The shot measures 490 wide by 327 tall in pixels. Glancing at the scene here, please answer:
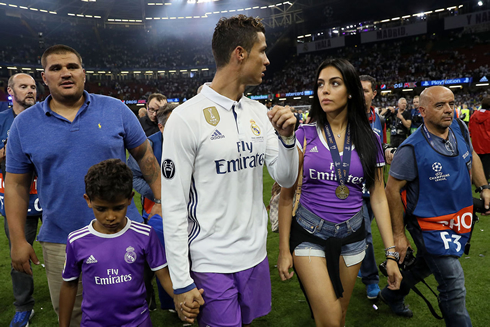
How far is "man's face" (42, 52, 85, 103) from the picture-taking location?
229 centimetres

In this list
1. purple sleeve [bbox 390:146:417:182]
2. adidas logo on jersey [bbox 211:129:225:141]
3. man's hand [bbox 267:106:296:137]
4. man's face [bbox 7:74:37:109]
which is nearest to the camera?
man's hand [bbox 267:106:296:137]

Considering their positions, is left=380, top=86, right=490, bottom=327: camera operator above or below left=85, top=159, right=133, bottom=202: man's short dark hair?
below

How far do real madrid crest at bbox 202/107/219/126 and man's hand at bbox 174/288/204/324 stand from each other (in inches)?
33.7

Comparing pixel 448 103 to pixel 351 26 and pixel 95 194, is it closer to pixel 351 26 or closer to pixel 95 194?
pixel 95 194

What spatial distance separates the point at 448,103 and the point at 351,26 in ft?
163

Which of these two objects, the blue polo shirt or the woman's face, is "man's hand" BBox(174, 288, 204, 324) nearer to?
the blue polo shirt

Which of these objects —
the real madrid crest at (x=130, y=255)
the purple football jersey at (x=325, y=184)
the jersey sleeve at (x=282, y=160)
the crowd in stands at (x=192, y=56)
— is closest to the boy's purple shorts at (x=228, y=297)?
the real madrid crest at (x=130, y=255)

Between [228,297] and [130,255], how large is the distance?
632 millimetres

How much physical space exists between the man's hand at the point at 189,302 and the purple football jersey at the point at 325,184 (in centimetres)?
103

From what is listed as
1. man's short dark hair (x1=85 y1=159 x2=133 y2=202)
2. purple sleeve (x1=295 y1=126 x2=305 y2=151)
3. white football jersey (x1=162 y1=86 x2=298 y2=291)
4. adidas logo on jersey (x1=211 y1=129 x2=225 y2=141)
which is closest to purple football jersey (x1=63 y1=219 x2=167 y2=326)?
man's short dark hair (x1=85 y1=159 x2=133 y2=202)

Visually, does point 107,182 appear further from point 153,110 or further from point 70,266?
point 153,110

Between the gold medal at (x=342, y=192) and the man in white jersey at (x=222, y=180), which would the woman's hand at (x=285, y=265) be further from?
the gold medal at (x=342, y=192)

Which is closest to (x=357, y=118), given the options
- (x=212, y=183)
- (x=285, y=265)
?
(x=285, y=265)

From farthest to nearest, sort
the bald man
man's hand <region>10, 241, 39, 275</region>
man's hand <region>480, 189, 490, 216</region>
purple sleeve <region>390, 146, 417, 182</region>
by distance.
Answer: the bald man < man's hand <region>480, 189, 490, 216</region> < purple sleeve <region>390, 146, 417, 182</region> < man's hand <region>10, 241, 39, 275</region>
